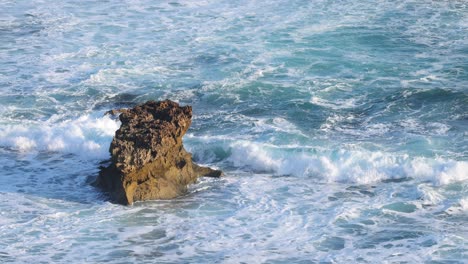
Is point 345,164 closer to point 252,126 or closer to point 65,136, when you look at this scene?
point 252,126

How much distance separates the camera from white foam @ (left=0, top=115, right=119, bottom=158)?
15.4 meters

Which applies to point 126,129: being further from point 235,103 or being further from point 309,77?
point 309,77

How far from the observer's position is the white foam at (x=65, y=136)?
50.4 feet

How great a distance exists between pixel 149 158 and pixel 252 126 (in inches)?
147

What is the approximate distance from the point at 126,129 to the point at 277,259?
340 centimetres

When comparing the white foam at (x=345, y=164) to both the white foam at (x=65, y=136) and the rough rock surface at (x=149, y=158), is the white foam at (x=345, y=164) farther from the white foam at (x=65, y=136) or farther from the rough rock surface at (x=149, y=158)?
the white foam at (x=65, y=136)

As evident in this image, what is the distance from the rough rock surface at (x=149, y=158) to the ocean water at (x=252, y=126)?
0.27 meters

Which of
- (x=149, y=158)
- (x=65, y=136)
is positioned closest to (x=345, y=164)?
(x=149, y=158)

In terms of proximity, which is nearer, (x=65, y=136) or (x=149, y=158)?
(x=149, y=158)

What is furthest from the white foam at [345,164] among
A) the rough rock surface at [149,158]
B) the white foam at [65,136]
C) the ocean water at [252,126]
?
the white foam at [65,136]

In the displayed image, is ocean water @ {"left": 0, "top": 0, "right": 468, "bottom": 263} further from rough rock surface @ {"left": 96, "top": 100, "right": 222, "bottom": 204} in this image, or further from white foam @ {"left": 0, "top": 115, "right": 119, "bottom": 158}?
rough rock surface @ {"left": 96, "top": 100, "right": 222, "bottom": 204}

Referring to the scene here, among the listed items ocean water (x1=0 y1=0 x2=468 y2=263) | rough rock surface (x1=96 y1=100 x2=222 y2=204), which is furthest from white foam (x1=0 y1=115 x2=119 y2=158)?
rough rock surface (x1=96 y1=100 x2=222 y2=204)

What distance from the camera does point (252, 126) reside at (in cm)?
1606

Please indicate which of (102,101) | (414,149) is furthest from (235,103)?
(414,149)
